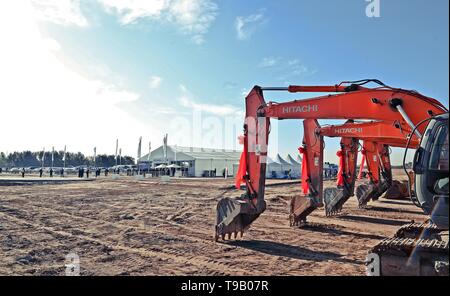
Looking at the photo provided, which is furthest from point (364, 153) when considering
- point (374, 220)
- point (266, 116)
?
Result: point (266, 116)

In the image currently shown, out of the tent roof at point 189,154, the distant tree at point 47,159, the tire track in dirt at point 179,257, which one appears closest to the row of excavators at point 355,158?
the tire track in dirt at point 179,257

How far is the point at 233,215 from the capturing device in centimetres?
929

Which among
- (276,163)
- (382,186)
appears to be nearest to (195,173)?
(276,163)

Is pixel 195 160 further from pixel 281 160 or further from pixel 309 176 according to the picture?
pixel 309 176

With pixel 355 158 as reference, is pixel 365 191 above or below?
below

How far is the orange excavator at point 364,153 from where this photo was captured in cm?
1280

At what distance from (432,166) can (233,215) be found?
531cm

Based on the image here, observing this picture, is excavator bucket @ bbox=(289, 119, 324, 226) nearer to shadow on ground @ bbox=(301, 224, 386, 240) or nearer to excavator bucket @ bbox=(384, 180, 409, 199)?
shadow on ground @ bbox=(301, 224, 386, 240)

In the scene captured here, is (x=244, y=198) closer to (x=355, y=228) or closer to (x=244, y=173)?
(x=244, y=173)

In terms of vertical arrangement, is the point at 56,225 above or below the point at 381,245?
below

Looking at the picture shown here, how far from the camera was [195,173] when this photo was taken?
6462 centimetres

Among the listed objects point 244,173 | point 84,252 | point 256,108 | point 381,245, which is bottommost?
point 84,252

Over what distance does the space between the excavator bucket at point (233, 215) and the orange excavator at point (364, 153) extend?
4162 millimetres
